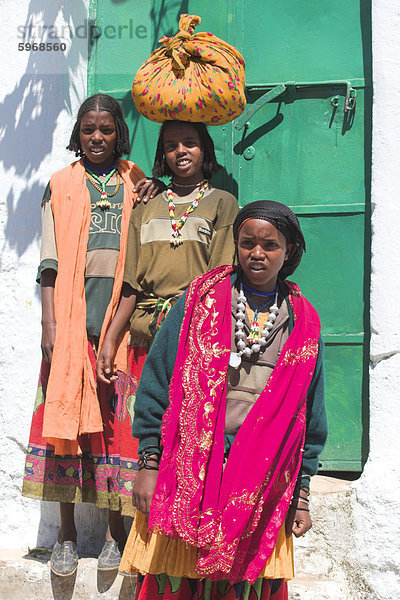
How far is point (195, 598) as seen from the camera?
2.46m

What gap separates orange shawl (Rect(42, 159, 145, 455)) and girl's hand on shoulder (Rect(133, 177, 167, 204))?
2.1 inches

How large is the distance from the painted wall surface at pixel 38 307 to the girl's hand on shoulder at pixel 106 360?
0.70 m

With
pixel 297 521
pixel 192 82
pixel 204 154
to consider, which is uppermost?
pixel 192 82

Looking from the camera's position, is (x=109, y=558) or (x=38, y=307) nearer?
(x=109, y=558)

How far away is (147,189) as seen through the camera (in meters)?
3.45

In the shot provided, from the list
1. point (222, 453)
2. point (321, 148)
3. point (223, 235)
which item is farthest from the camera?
point (321, 148)

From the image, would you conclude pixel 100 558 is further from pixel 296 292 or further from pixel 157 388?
pixel 296 292

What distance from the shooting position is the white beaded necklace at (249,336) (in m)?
2.44

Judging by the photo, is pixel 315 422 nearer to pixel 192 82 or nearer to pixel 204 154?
pixel 204 154

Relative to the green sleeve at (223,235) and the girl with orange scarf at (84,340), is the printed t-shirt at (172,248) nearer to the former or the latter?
the green sleeve at (223,235)

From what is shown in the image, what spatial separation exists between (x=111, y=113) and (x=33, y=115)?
0.78m

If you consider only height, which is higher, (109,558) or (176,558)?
(176,558)

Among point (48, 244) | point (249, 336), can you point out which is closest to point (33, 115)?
point (48, 244)

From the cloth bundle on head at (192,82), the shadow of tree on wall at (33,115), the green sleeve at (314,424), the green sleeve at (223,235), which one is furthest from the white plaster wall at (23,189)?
the green sleeve at (314,424)
